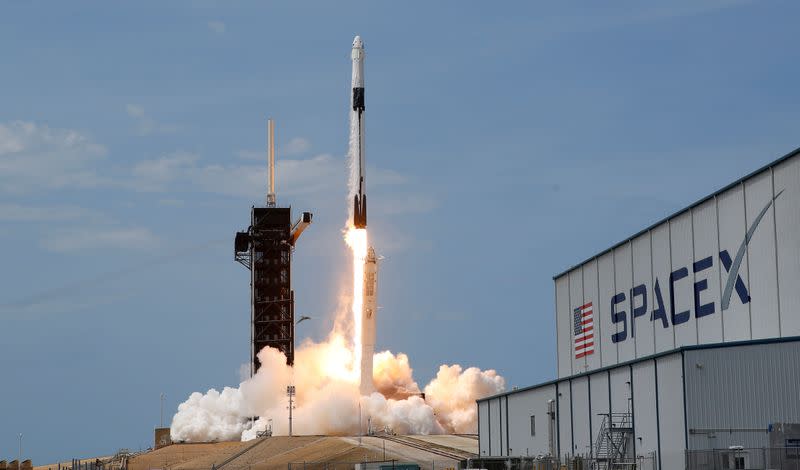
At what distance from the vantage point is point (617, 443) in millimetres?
65500

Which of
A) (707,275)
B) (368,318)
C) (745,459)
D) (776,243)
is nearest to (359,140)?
(368,318)

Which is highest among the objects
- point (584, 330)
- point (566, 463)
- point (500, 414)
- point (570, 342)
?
point (584, 330)

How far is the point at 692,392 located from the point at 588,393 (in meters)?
13.4

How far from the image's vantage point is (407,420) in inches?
4641

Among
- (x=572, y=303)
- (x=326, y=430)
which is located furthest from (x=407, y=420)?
(x=572, y=303)

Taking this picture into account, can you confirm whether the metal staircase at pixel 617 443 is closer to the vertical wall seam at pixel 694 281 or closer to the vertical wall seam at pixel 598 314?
the vertical wall seam at pixel 694 281

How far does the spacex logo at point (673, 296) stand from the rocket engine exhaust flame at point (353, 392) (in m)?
32.0

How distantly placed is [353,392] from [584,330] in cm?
3347

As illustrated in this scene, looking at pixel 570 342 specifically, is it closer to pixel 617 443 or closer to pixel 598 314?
pixel 598 314

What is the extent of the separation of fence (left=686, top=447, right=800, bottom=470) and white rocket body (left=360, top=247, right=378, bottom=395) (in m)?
55.7

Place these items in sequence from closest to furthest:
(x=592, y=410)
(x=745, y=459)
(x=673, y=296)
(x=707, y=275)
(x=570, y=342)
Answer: (x=745, y=459), (x=707, y=275), (x=592, y=410), (x=673, y=296), (x=570, y=342)

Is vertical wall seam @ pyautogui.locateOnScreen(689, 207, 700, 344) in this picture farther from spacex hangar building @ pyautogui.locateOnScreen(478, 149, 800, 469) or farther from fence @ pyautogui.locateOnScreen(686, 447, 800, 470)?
fence @ pyautogui.locateOnScreen(686, 447, 800, 470)

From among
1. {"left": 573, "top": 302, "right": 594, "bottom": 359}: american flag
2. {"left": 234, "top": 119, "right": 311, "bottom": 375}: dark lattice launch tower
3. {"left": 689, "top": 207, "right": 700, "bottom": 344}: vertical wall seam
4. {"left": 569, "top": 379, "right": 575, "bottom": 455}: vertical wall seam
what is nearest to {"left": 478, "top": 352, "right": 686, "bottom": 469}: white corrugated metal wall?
{"left": 569, "top": 379, "right": 575, "bottom": 455}: vertical wall seam

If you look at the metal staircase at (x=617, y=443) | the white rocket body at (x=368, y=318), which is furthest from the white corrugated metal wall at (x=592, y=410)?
the white rocket body at (x=368, y=318)
